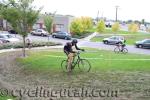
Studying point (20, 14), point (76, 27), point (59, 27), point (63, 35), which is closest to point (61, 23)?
point (59, 27)

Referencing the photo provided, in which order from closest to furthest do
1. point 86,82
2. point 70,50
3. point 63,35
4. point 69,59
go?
point 86,82
point 70,50
point 69,59
point 63,35

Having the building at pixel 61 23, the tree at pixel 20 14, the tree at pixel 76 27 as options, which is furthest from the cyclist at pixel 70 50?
the building at pixel 61 23

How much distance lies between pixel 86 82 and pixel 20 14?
41.3 ft

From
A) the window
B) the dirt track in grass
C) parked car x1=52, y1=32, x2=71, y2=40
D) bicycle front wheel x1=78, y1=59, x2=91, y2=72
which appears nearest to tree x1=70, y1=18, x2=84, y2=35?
parked car x1=52, y1=32, x2=71, y2=40

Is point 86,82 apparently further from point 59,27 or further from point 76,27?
point 59,27

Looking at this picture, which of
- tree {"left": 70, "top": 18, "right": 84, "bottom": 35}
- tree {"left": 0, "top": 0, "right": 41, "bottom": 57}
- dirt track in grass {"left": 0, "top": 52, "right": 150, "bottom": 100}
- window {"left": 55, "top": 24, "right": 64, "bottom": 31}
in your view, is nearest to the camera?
dirt track in grass {"left": 0, "top": 52, "right": 150, "bottom": 100}

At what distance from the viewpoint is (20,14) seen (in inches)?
1072

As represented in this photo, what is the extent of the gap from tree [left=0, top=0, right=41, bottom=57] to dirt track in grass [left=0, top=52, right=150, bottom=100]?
789 cm

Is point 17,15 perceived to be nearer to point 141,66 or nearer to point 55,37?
point 141,66

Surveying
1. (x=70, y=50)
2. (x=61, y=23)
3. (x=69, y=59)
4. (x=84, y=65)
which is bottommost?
(x=84, y=65)

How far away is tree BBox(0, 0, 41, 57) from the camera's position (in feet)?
89.7

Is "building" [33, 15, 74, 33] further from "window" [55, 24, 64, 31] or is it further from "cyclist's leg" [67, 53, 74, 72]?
"cyclist's leg" [67, 53, 74, 72]

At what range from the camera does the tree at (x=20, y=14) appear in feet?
89.7

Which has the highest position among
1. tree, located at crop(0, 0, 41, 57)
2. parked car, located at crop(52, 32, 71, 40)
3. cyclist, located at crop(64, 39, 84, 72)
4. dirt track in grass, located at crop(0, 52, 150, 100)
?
tree, located at crop(0, 0, 41, 57)
